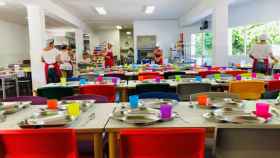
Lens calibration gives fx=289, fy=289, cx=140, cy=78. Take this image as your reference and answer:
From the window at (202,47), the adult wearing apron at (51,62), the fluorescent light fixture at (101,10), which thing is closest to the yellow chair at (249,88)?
the adult wearing apron at (51,62)

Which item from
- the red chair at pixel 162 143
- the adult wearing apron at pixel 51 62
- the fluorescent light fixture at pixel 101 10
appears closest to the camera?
the red chair at pixel 162 143

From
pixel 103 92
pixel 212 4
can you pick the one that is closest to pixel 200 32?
pixel 212 4

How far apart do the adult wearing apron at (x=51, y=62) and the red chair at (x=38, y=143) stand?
6170mm

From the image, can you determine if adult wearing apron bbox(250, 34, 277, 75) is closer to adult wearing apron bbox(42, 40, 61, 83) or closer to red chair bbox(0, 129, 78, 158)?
adult wearing apron bbox(42, 40, 61, 83)

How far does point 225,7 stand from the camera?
815 cm

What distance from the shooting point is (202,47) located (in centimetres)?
1340

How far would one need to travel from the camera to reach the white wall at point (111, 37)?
19312 mm

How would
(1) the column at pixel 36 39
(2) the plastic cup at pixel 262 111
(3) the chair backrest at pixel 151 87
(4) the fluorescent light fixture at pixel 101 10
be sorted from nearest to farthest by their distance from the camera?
(2) the plastic cup at pixel 262 111 → (3) the chair backrest at pixel 151 87 → (1) the column at pixel 36 39 → (4) the fluorescent light fixture at pixel 101 10

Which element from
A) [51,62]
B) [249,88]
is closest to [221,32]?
[249,88]

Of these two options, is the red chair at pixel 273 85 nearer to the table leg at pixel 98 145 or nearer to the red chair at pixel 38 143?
the table leg at pixel 98 145

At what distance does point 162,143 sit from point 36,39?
6.64 metres

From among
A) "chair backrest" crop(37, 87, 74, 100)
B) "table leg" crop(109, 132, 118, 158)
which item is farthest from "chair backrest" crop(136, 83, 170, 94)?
"table leg" crop(109, 132, 118, 158)

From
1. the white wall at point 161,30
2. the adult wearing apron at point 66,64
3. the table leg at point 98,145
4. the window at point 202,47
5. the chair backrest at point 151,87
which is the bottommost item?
the table leg at point 98,145

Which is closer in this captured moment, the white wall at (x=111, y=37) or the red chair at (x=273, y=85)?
the red chair at (x=273, y=85)
